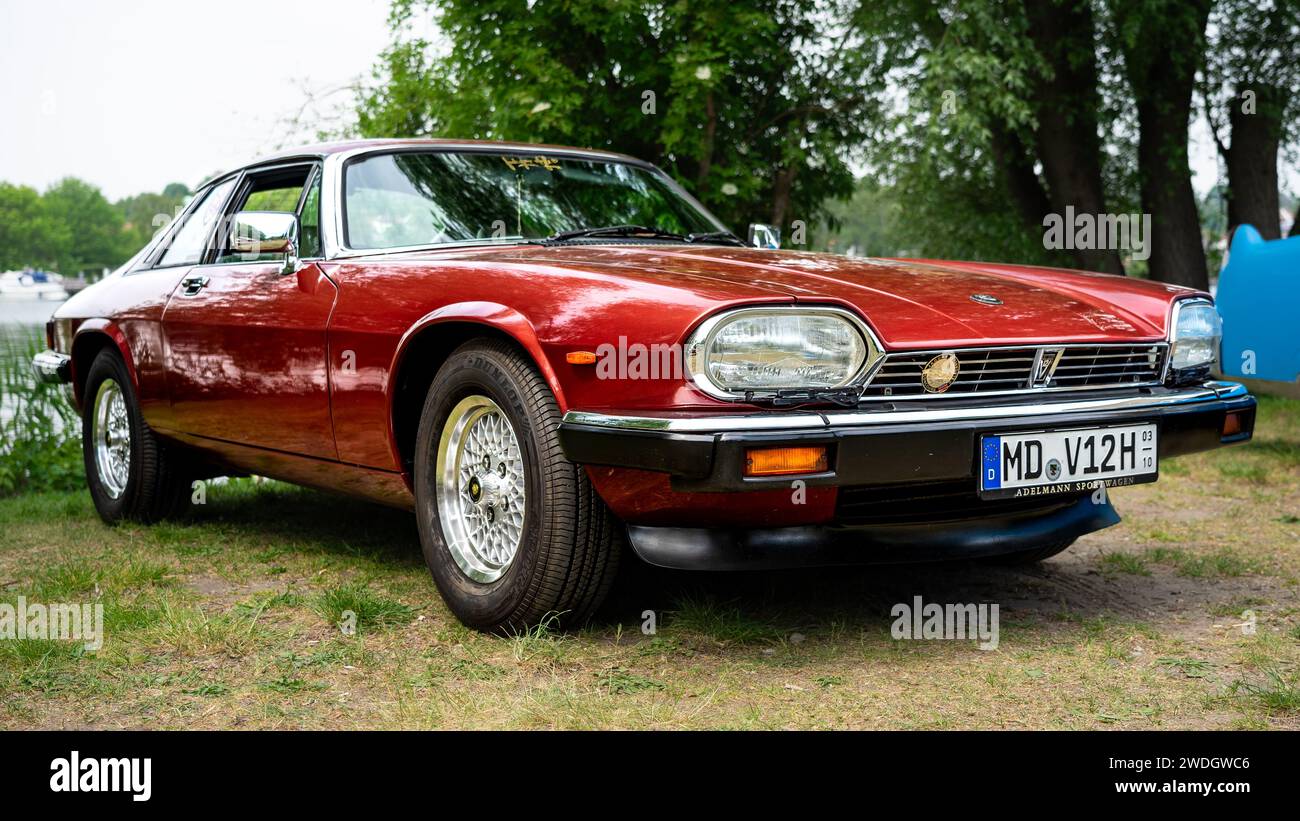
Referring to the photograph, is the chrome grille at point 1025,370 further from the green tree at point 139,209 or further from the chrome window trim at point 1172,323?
the green tree at point 139,209

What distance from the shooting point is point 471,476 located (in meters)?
3.53

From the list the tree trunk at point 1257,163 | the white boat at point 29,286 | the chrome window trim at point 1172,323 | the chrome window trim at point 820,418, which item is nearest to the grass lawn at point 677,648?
the chrome window trim at point 820,418

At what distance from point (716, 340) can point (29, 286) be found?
38.0ft

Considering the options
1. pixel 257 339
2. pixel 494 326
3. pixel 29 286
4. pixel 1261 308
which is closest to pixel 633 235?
pixel 494 326

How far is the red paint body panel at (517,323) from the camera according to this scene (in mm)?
2971

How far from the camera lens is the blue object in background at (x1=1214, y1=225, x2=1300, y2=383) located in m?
7.05

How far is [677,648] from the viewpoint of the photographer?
3.31 meters

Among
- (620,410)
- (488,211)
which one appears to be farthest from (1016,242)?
(620,410)

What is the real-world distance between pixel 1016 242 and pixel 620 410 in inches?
476

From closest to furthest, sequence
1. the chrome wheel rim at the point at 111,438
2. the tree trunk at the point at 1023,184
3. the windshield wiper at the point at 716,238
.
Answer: the windshield wiper at the point at 716,238, the chrome wheel rim at the point at 111,438, the tree trunk at the point at 1023,184

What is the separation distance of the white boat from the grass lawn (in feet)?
11.4

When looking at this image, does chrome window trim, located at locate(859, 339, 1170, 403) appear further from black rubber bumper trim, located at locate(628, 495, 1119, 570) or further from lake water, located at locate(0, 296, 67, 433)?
lake water, located at locate(0, 296, 67, 433)

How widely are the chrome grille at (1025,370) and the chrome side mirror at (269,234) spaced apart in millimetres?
2104

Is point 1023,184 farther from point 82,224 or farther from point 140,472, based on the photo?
point 82,224
